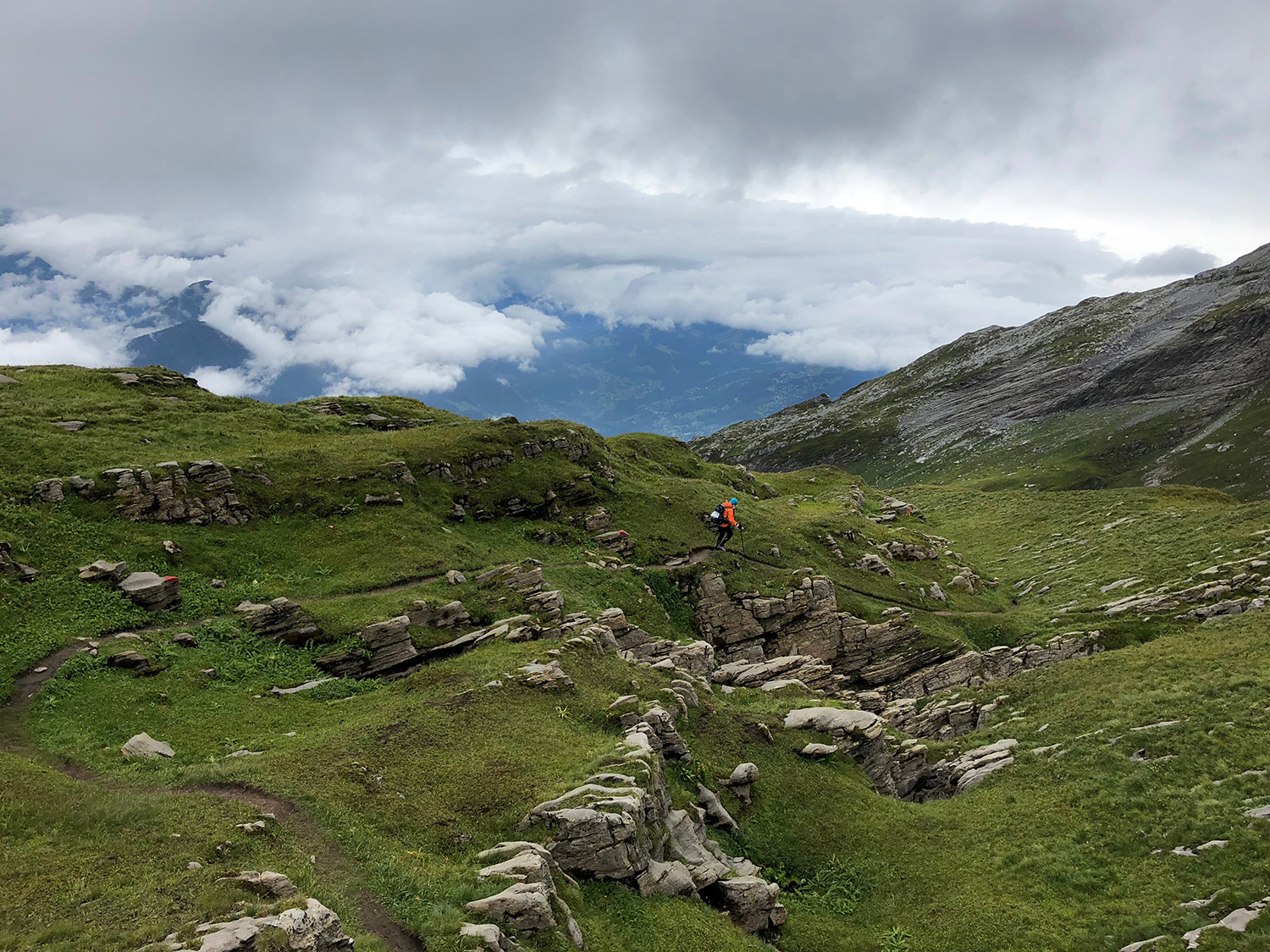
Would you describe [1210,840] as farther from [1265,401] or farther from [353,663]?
[1265,401]

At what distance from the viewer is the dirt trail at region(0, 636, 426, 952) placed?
15844 millimetres

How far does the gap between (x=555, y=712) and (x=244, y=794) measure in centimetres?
1217

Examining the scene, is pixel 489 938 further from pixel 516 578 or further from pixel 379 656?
pixel 516 578

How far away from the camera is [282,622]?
116ft

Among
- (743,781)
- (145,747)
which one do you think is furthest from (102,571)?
(743,781)

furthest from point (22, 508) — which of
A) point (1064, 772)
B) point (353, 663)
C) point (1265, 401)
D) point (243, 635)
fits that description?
point (1265, 401)

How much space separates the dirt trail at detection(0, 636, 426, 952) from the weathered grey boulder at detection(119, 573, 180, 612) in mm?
6114

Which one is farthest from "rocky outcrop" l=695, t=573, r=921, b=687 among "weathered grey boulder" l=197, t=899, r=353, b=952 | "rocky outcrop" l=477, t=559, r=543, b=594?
"weathered grey boulder" l=197, t=899, r=353, b=952

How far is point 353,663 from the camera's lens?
34.2m

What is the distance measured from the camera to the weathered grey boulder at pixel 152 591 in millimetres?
34250

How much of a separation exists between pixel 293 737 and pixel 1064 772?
108 feet

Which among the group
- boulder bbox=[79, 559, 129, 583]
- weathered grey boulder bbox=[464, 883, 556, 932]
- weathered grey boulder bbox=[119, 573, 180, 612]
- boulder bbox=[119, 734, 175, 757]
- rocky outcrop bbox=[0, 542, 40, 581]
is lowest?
weathered grey boulder bbox=[464, 883, 556, 932]

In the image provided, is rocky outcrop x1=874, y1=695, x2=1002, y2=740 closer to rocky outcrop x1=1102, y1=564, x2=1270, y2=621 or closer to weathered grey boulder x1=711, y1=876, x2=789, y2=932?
weathered grey boulder x1=711, y1=876, x2=789, y2=932

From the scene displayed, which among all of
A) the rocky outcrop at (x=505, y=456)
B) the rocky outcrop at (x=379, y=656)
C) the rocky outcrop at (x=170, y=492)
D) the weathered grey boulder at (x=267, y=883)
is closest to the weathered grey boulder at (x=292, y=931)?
the weathered grey boulder at (x=267, y=883)
